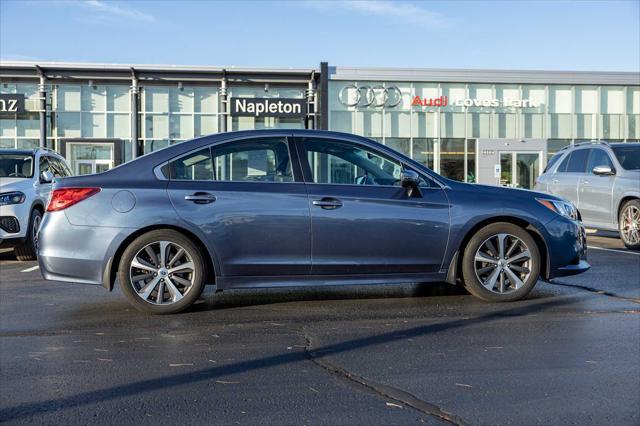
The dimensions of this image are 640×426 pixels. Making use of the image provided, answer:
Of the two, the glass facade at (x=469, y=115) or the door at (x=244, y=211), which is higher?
the glass facade at (x=469, y=115)

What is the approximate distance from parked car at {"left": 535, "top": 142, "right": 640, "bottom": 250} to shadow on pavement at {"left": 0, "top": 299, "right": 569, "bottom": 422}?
6.54m

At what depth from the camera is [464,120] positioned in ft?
118

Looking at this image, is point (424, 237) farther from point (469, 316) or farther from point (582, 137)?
point (582, 137)

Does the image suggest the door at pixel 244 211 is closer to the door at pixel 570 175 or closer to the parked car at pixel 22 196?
the parked car at pixel 22 196

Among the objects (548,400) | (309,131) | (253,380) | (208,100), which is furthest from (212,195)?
(208,100)

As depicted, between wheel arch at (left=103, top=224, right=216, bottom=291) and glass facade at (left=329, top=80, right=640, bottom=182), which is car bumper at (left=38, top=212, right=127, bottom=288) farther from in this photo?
glass facade at (left=329, top=80, right=640, bottom=182)

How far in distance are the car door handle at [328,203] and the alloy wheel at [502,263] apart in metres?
1.36

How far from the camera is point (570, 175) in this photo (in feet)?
43.0

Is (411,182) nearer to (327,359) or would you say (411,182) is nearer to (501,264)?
(501,264)

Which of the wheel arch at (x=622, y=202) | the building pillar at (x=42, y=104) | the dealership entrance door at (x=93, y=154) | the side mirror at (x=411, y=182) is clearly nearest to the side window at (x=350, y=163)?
the side mirror at (x=411, y=182)

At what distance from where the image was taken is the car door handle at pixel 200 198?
600 cm

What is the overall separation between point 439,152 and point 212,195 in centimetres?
3071

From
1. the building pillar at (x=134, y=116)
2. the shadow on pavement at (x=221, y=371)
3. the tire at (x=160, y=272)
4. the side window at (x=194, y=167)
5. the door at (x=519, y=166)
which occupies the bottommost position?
the shadow on pavement at (x=221, y=371)

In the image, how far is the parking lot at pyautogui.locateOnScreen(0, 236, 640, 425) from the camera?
3.58 m
